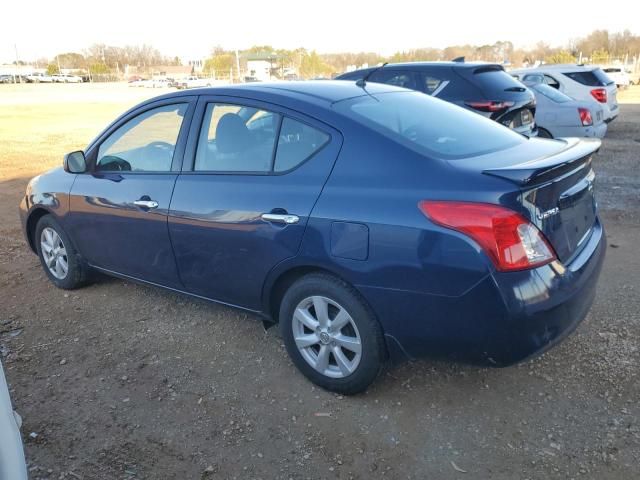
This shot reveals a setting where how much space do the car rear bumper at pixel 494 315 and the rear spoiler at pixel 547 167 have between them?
1.35ft

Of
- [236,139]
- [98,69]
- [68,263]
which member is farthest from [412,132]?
[98,69]

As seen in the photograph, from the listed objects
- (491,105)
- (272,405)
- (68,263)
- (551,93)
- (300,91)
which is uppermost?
(300,91)

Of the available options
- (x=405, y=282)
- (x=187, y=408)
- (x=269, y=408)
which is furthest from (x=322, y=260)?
(x=187, y=408)

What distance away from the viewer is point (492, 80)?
308 inches

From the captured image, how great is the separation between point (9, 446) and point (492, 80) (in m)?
7.46

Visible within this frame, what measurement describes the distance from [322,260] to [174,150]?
144 cm

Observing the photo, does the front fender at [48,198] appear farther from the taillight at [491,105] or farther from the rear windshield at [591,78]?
the rear windshield at [591,78]

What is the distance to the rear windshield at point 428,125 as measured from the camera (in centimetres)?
295

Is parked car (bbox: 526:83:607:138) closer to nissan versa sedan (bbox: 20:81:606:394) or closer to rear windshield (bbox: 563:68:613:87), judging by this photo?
rear windshield (bbox: 563:68:613:87)

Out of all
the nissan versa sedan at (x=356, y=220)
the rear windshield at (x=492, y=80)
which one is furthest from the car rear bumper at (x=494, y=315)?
the rear windshield at (x=492, y=80)

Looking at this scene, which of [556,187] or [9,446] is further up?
[556,187]

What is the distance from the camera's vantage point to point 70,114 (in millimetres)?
24594

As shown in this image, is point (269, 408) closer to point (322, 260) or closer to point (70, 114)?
point (322, 260)

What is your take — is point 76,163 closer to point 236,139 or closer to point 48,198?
point 48,198
